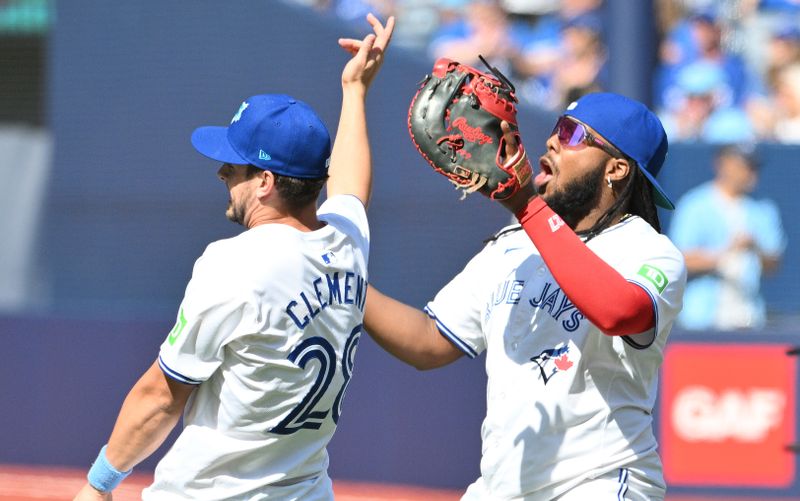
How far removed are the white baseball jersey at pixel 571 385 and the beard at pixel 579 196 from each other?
10 centimetres

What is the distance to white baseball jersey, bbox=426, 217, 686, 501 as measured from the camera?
9.28ft

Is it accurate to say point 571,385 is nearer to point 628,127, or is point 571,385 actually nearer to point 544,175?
point 544,175

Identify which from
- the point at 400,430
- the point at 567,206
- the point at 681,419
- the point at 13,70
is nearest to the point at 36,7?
the point at 13,70

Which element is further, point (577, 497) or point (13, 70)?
point (13, 70)

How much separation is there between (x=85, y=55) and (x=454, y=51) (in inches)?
95.7

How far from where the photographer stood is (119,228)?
7473 mm

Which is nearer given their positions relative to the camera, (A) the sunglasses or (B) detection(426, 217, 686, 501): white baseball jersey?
(B) detection(426, 217, 686, 501): white baseball jersey

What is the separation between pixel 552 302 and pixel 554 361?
5.9 inches

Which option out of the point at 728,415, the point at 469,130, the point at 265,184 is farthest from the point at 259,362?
the point at 728,415

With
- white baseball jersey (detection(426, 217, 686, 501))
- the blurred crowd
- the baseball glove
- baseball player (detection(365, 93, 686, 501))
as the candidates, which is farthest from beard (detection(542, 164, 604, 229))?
the blurred crowd

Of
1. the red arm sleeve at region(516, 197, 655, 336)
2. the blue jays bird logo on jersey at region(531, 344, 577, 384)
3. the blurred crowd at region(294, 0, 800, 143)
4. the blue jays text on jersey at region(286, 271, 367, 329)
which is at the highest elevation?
the blurred crowd at region(294, 0, 800, 143)

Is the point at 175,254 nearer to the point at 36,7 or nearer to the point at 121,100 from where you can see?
the point at 121,100

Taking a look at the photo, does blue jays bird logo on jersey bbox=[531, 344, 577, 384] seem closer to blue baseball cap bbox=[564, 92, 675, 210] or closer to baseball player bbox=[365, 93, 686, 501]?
baseball player bbox=[365, 93, 686, 501]

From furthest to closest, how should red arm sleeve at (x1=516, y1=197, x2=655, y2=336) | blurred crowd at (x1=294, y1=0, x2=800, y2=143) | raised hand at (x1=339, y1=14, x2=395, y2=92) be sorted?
1. blurred crowd at (x1=294, y1=0, x2=800, y2=143)
2. raised hand at (x1=339, y1=14, x2=395, y2=92)
3. red arm sleeve at (x1=516, y1=197, x2=655, y2=336)
